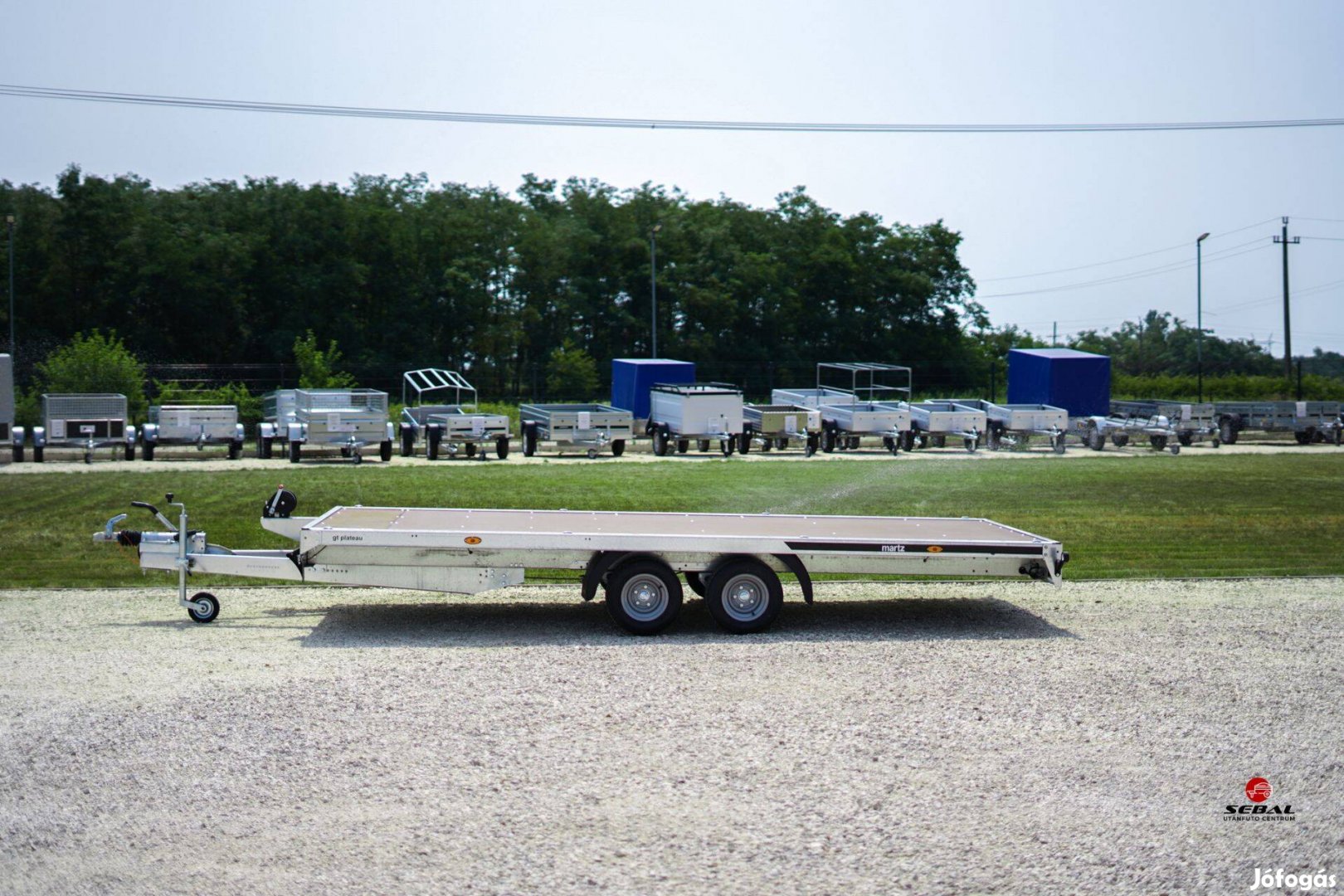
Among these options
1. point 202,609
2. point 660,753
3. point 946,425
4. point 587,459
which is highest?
point 946,425

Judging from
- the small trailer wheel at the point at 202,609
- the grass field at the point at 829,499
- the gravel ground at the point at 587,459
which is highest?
the gravel ground at the point at 587,459

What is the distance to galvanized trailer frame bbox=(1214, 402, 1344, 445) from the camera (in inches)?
1543

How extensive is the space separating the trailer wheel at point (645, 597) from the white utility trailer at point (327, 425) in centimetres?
1949

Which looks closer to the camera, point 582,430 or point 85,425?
point 85,425

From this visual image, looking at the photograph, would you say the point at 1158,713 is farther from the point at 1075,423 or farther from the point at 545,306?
the point at 545,306

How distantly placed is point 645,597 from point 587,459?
20570mm

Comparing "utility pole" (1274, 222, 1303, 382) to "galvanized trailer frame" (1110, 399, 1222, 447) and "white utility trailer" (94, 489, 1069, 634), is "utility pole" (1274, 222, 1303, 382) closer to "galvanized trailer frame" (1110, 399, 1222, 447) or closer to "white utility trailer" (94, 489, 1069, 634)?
"galvanized trailer frame" (1110, 399, 1222, 447)

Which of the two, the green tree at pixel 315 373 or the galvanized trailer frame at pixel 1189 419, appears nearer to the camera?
the galvanized trailer frame at pixel 1189 419

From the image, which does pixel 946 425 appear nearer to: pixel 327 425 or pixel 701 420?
pixel 701 420

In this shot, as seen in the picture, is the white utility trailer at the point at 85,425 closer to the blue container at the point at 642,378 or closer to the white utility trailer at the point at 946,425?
the blue container at the point at 642,378

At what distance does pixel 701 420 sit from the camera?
108ft

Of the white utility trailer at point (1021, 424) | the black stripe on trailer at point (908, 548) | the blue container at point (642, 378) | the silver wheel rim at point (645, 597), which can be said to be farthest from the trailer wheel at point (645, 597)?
the white utility trailer at point (1021, 424)

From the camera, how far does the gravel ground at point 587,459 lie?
92.9 feet

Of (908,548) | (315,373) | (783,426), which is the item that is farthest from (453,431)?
(908,548)
